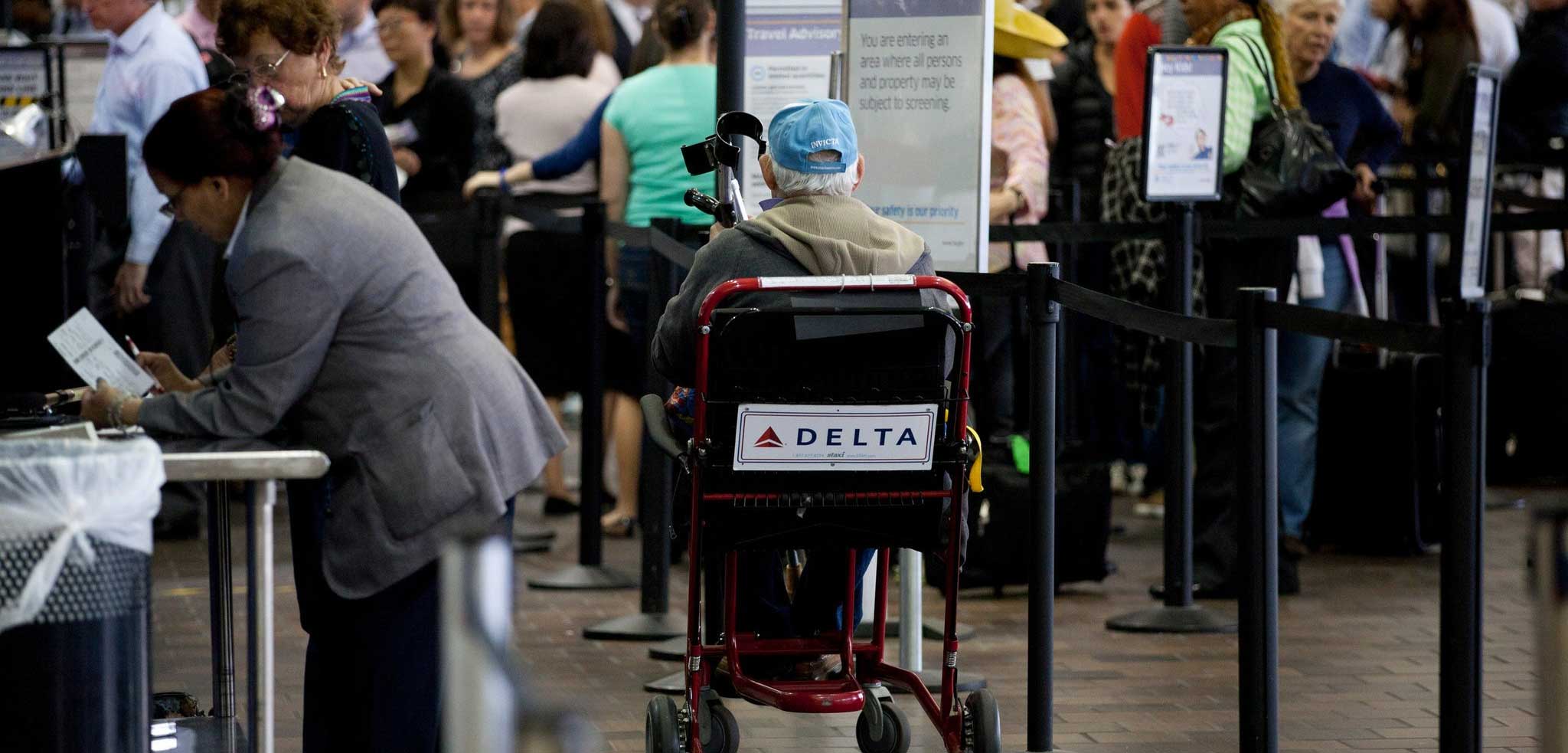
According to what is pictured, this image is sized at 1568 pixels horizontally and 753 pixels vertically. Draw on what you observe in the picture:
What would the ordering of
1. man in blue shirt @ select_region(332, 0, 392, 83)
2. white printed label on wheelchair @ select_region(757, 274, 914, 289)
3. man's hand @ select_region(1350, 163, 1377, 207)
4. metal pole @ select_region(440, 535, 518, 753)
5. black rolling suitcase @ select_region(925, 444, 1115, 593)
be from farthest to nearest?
1. man in blue shirt @ select_region(332, 0, 392, 83)
2. man's hand @ select_region(1350, 163, 1377, 207)
3. black rolling suitcase @ select_region(925, 444, 1115, 593)
4. white printed label on wheelchair @ select_region(757, 274, 914, 289)
5. metal pole @ select_region(440, 535, 518, 753)

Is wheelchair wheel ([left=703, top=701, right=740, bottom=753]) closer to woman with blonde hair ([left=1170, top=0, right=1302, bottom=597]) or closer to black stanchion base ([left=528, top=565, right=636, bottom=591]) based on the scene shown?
black stanchion base ([left=528, top=565, right=636, bottom=591])

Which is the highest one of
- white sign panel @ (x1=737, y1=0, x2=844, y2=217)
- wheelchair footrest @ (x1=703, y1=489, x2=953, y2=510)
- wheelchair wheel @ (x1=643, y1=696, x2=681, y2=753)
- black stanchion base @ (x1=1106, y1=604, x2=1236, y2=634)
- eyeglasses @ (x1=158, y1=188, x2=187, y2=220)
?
white sign panel @ (x1=737, y1=0, x2=844, y2=217)

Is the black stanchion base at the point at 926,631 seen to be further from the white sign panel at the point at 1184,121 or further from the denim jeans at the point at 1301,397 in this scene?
the denim jeans at the point at 1301,397

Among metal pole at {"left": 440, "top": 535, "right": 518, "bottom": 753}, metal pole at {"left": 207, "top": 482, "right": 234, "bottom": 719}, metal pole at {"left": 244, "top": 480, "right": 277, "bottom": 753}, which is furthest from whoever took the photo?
metal pole at {"left": 207, "top": 482, "right": 234, "bottom": 719}

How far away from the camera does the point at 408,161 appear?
8.80 metres

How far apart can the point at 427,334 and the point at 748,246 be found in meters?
1.15

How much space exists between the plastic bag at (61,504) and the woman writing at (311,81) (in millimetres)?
1295

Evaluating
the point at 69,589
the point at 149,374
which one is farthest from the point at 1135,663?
the point at 69,589

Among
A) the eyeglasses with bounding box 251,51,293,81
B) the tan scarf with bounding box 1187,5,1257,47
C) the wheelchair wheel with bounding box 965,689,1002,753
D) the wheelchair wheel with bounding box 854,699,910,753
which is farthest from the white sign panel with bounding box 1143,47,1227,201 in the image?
the eyeglasses with bounding box 251,51,293,81

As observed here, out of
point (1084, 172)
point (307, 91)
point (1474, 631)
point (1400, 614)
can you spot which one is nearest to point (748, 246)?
point (307, 91)

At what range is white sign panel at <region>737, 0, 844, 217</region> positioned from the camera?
6410mm

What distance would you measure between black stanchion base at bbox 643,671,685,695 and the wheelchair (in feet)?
3.27

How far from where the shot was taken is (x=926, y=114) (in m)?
5.72

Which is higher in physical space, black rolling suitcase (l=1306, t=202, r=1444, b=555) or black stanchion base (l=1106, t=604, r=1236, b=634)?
black rolling suitcase (l=1306, t=202, r=1444, b=555)
